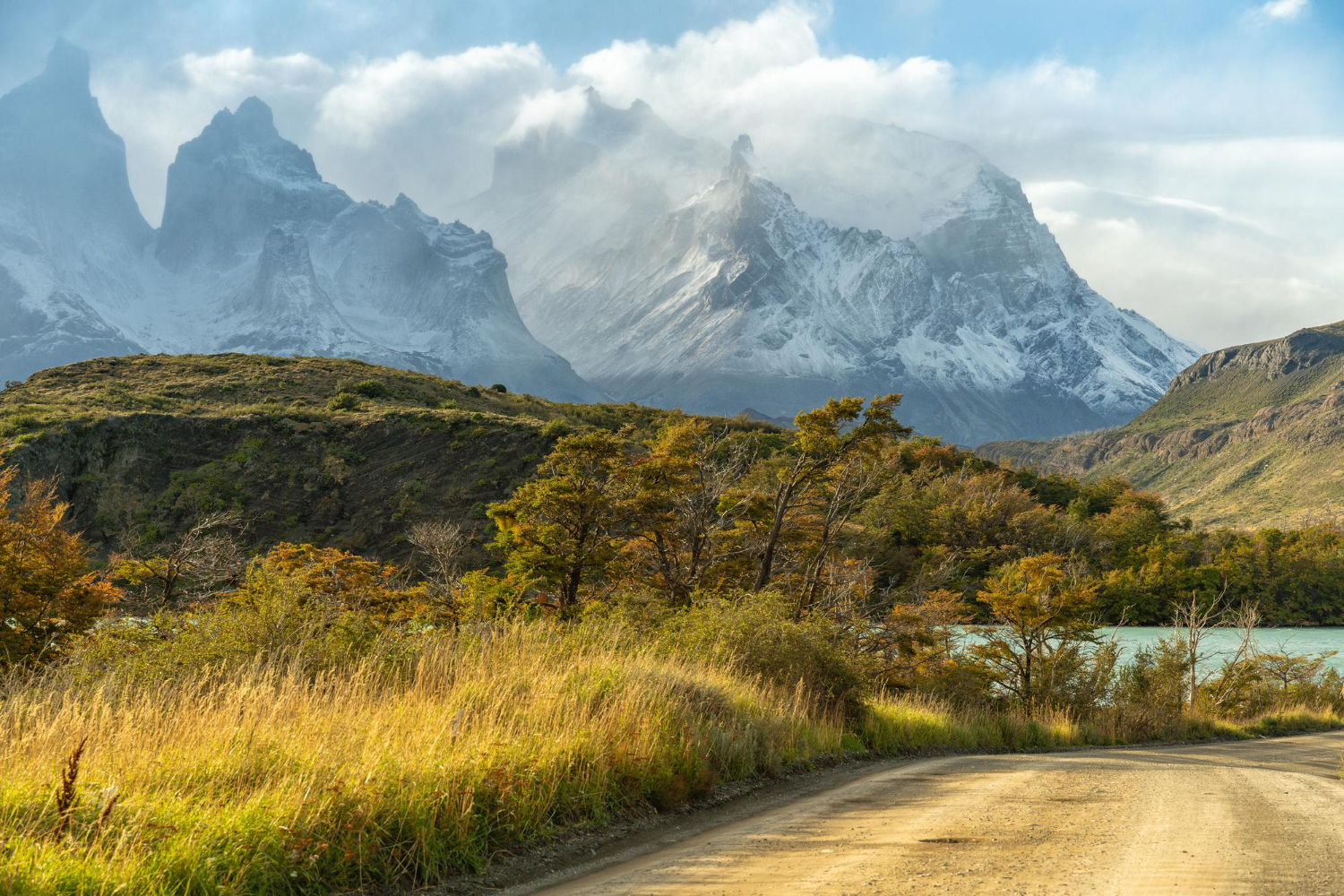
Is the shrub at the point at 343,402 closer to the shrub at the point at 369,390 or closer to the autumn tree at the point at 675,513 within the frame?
the shrub at the point at 369,390

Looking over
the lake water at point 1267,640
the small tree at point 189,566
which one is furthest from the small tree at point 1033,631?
the lake water at point 1267,640

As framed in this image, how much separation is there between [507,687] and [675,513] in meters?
16.5

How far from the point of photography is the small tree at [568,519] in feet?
67.7

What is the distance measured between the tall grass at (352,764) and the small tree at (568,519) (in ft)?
33.7

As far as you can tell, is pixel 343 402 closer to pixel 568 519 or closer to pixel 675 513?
pixel 675 513

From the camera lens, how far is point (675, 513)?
24.5 metres

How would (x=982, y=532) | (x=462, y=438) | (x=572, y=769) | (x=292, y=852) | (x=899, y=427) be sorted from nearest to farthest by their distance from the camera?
(x=292, y=852), (x=572, y=769), (x=899, y=427), (x=462, y=438), (x=982, y=532)

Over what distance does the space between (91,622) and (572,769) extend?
10.9m

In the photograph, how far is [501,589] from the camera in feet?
67.8

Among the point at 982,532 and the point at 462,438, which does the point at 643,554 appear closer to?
the point at 462,438

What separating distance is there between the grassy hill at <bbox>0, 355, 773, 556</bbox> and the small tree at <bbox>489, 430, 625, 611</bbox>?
76.0 feet

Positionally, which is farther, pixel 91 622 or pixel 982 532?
pixel 982 532

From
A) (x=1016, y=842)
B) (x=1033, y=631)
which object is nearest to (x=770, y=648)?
(x=1016, y=842)

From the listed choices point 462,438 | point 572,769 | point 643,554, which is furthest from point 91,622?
point 462,438
